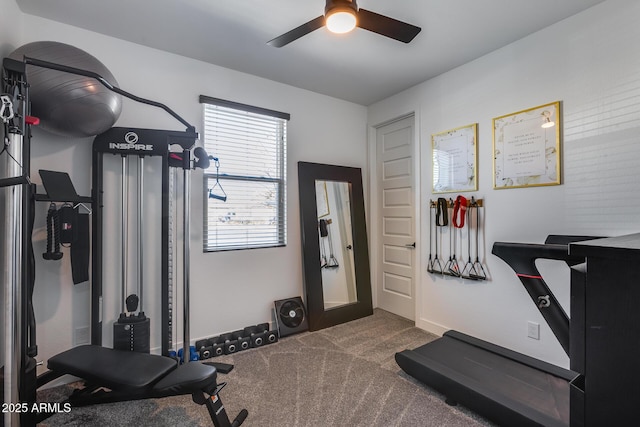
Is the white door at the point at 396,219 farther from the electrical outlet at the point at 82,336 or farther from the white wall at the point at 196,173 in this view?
the electrical outlet at the point at 82,336

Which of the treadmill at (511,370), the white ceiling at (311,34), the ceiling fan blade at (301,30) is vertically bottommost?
the treadmill at (511,370)

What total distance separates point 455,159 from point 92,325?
3380 millimetres

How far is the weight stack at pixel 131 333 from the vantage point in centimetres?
211

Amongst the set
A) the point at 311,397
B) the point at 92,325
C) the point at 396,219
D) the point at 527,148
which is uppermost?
the point at 527,148

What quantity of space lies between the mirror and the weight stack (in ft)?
5.11

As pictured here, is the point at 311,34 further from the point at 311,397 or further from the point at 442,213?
the point at 311,397

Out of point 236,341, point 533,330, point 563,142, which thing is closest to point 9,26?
point 236,341

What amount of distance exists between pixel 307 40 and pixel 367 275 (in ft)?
8.67

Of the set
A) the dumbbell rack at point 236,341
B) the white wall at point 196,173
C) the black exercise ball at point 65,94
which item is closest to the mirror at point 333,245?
the white wall at point 196,173

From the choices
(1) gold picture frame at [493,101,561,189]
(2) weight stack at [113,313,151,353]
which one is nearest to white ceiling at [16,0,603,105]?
(1) gold picture frame at [493,101,561,189]

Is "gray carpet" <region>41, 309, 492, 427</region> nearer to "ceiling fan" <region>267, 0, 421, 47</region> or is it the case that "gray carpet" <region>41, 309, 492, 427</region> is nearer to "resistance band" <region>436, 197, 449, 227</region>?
"resistance band" <region>436, 197, 449, 227</region>

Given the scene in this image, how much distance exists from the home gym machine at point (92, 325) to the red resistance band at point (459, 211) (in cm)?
239

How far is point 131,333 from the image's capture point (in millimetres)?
2129

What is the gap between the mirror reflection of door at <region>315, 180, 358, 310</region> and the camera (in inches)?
135
